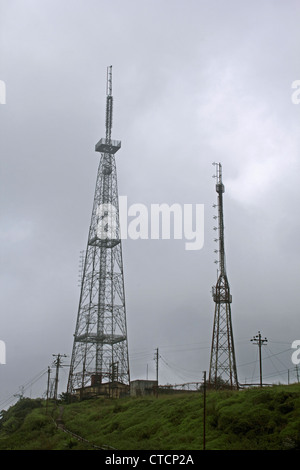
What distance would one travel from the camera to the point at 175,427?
102ft

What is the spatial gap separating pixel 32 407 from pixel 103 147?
33.2 metres

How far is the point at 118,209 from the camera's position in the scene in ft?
212

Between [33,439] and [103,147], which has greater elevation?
[103,147]

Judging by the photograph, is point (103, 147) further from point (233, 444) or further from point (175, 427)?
point (233, 444)

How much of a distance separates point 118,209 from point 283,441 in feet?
142

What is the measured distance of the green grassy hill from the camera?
26219 mm

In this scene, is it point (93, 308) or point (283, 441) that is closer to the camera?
point (283, 441)

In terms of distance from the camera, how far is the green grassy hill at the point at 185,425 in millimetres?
26219

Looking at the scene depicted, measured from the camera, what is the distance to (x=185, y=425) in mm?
30500

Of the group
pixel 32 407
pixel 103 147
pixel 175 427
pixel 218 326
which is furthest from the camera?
pixel 103 147
